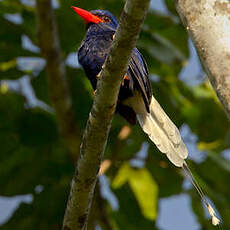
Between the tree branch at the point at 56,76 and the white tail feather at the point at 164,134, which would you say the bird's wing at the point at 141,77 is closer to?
the white tail feather at the point at 164,134

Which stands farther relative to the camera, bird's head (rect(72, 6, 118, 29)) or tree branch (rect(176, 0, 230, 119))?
bird's head (rect(72, 6, 118, 29))

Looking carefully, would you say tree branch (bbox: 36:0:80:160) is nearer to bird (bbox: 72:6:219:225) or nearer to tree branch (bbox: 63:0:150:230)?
bird (bbox: 72:6:219:225)

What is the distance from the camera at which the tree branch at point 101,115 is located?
195 centimetres

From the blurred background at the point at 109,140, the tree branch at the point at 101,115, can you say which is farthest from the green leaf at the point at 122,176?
the tree branch at the point at 101,115

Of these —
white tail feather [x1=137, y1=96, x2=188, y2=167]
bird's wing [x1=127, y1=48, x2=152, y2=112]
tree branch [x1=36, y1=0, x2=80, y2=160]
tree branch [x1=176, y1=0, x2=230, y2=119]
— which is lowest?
tree branch [x1=36, y1=0, x2=80, y2=160]

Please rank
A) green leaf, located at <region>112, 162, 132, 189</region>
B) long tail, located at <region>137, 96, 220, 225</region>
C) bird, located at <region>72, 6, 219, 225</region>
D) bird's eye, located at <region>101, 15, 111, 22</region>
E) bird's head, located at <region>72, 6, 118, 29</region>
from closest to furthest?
long tail, located at <region>137, 96, 220, 225</region> → bird, located at <region>72, 6, 219, 225</region> → bird's head, located at <region>72, 6, 118, 29</region> → bird's eye, located at <region>101, 15, 111, 22</region> → green leaf, located at <region>112, 162, 132, 189</region>

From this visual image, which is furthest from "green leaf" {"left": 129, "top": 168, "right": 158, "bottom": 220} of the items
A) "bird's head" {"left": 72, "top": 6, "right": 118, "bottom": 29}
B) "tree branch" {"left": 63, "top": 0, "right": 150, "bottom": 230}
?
"tree branch" {"left": 63, "top": 0, "right": 150, "bottom": 230}

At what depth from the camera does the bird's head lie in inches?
146

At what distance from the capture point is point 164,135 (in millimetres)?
3006

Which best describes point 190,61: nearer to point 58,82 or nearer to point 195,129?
point 195,129

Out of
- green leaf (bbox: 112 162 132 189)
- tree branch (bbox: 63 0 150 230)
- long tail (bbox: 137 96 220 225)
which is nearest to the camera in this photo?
tree branch (bbox: 63 0 150 230)

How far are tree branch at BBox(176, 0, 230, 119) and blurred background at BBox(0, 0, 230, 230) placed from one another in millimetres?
1670

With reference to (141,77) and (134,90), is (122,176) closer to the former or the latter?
(134,90)

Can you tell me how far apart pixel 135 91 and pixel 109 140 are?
0.74 metres
